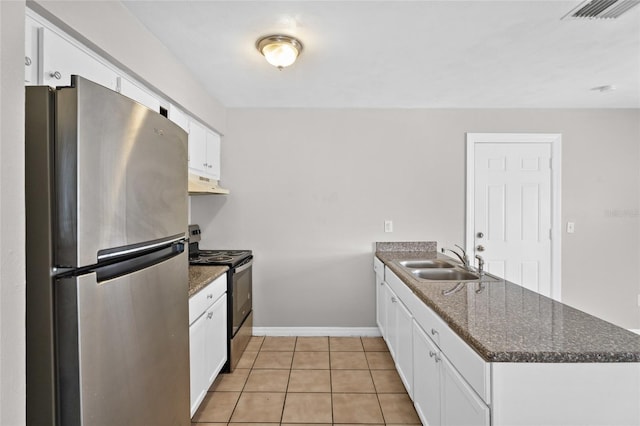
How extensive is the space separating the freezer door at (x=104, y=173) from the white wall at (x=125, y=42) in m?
0.58

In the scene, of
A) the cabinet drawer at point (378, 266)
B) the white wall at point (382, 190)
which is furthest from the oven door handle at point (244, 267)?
the cabinet drawer at point (378, 266)

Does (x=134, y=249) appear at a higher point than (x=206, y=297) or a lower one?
higher

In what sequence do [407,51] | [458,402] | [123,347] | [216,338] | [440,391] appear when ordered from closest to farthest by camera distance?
[123,347] → [458,402] → [440,391] → [407,51] → [216,338]

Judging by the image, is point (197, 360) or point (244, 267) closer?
point (197, 360)

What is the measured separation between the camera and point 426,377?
1.68 meters

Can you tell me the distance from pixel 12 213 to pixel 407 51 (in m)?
2.14

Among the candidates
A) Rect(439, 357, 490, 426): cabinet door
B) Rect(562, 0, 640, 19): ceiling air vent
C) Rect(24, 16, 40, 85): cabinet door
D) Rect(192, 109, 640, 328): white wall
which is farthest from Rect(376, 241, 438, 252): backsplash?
Rect(24, 16, 40, 85): cabinet door

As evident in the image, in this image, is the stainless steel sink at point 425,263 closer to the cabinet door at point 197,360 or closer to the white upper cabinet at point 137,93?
the cabinet door at point 197,360

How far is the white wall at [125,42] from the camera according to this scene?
1271 mm

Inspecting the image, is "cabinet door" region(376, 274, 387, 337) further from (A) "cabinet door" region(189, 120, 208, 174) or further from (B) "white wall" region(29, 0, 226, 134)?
(B) "white wall" region(29, 0, 226, 134)

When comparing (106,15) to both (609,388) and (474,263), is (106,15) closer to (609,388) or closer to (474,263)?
(609,388)

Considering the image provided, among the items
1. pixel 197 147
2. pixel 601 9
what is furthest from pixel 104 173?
pixel 601 9

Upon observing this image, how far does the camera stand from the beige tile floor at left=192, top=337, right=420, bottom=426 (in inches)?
81.2

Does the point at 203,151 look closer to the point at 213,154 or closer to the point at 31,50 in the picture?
the point at 213,154
